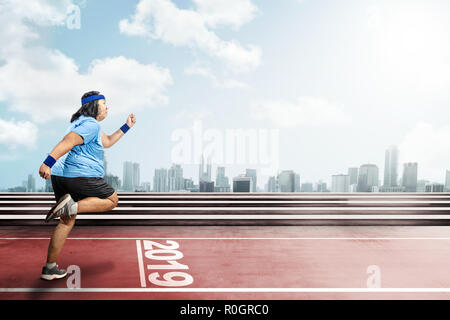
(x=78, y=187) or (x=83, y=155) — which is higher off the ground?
(x=83, y=155)

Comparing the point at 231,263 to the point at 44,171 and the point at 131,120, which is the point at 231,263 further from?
the point at 44,171

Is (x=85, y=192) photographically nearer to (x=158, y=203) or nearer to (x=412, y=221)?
(x=158, y=203)

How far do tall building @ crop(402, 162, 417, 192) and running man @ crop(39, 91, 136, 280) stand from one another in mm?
44375

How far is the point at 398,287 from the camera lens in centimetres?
393

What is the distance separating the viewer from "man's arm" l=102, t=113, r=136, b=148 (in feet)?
14.0

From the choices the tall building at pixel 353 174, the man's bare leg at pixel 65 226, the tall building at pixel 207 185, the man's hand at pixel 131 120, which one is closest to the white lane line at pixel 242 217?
the man's hand at pixel 131 120

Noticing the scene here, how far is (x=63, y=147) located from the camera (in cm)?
364

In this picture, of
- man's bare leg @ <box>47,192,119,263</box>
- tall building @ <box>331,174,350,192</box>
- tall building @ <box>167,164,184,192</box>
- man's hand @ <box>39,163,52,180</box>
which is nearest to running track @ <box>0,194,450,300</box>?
man's bare leg @ <box>47,192,119,263</box>

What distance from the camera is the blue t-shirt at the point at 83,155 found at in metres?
3.78

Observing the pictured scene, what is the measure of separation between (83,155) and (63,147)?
0.25 metres

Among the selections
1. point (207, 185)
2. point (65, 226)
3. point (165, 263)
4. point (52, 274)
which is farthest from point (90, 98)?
point (207, 185)

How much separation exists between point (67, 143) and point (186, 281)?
6.27ft

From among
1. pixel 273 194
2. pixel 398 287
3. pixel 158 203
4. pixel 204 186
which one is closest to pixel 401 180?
pixel 204 186

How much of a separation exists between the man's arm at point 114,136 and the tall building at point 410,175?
43813 mm
